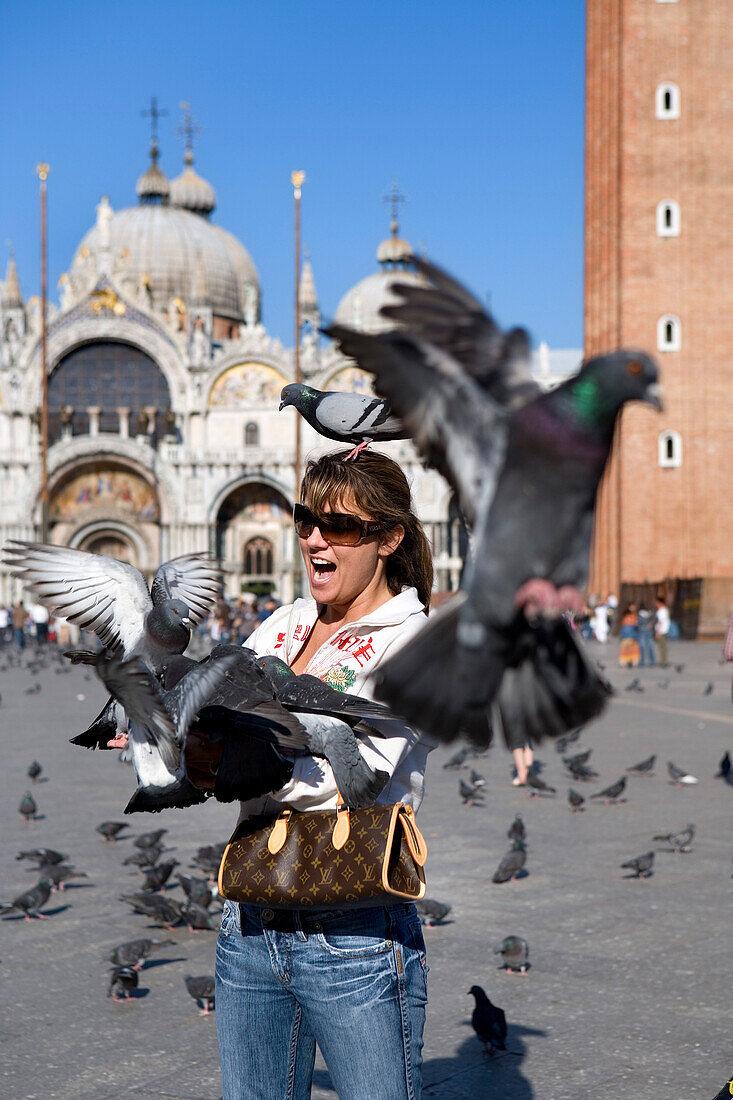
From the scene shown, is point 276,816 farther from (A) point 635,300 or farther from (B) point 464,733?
(A) point 635,300

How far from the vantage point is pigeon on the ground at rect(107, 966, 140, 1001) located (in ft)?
14.9

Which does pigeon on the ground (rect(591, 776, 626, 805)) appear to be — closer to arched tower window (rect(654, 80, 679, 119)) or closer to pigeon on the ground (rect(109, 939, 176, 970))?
pigeon on the ground (rect(109, 939, 176, 970))

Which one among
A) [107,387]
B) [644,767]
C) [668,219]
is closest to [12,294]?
[107,387]

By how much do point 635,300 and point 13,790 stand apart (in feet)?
82.5

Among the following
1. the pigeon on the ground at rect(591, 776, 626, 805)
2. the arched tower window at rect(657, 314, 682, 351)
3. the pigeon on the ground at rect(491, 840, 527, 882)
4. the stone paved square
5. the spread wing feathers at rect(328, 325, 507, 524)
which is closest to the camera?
the spread wing feathers at rect(328, 325, 507, 524)

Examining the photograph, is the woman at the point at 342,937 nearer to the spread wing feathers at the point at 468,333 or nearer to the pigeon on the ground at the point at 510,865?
the spread wing feathers at the point at 468,333

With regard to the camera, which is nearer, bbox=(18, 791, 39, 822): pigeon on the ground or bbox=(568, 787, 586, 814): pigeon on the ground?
bbox=(18, 791, 39, 822): pigeon on the ground

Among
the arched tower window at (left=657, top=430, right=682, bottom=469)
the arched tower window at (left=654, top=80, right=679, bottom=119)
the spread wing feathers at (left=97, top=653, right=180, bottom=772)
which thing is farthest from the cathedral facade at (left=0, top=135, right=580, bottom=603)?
the spread wing feathers at (left=97, top=653, right=180, bottom=772)

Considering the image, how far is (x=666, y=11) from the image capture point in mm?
31266

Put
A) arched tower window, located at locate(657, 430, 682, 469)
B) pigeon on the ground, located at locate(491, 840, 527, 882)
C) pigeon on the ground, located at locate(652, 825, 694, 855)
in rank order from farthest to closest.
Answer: arched tower window, located at locate(657, 430, 682, 469) → pigeon on the ground, located at locate(652, 825, 694, 855) → pigeon on the ground, located at locate(491, 840, 527, 882)

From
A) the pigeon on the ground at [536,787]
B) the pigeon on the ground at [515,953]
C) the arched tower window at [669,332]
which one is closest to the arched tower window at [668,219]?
the arched tower window at [669,332]

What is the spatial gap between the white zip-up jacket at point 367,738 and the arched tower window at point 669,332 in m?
29.6

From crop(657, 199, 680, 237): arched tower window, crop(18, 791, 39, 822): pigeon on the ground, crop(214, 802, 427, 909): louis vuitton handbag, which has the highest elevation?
crop(657, 199, 680, 237): arched tower window

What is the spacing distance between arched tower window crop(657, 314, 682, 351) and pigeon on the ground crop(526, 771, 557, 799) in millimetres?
23335
